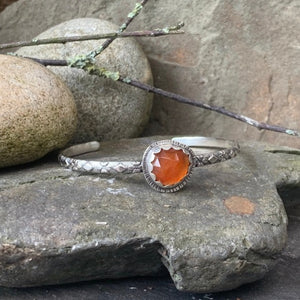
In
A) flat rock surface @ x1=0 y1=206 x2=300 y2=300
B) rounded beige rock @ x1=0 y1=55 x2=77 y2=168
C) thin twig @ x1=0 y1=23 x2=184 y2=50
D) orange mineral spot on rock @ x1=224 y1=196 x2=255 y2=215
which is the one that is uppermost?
thin twig @ x1=0 y1=23 x2=184 y2=50

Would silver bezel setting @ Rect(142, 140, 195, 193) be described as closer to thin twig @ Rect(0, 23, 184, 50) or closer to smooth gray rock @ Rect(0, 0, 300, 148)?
thin twig @ Rect(0, 23, 184, 50)

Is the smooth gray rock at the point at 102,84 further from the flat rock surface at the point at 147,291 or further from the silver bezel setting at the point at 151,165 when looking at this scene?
the flat rock surface at the point at 147,291

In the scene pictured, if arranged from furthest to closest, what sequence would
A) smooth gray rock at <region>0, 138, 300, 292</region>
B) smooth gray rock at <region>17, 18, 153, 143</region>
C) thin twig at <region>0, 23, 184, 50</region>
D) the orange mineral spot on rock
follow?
smooth gray rock at <region>17, 18, 153, 143</region> → thin twig at <region>0, 23, 184, 50</region> → the orange mineral spot on rock → smooth gray rock at <region>0, 138, 300, 292</region>

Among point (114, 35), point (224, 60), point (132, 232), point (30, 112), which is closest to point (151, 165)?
point (132, 232)

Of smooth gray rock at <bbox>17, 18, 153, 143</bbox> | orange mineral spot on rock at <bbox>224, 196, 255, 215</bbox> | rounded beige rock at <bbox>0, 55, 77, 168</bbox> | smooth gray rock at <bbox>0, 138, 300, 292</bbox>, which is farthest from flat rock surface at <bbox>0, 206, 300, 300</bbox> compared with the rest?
smooth gray rock at <bbox>17, 18, 153, 143</bbox>

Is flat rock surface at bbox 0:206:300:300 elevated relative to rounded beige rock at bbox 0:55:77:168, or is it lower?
lower

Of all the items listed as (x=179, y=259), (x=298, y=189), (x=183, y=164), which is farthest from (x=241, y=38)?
(x=179, y=259)

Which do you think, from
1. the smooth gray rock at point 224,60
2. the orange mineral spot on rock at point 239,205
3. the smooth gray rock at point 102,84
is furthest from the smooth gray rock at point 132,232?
the smooth gray rock at point 224,60
